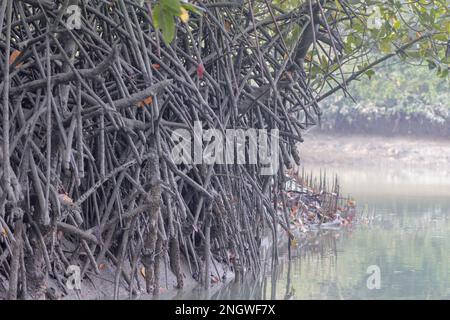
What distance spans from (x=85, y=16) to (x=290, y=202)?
176 inches

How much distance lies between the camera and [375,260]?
6520 mm

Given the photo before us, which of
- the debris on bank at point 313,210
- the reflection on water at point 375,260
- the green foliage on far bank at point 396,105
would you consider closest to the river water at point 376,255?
the reflection on water at point 375,260

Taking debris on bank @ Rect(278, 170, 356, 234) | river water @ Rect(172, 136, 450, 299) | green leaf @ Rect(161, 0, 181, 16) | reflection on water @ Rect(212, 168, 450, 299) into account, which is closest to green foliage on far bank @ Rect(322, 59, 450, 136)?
river water @ Rect(172, 136, 450, 299)

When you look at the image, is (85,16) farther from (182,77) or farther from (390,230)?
(390,230)

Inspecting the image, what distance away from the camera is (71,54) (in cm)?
426

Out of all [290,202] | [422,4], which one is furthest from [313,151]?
[422,4]

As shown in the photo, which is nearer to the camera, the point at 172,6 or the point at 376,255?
the point at 172,6

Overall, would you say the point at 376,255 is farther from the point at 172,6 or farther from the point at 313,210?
the point at 172,6

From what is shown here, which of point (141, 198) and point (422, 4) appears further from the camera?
point (422, 4)

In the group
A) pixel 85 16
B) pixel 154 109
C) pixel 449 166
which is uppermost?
pixel 85 16

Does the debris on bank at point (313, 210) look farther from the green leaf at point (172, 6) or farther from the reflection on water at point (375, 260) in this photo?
the green leaf at point (172, 6)

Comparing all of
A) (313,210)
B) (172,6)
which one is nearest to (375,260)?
(313,210)

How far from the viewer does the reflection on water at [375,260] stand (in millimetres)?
5492

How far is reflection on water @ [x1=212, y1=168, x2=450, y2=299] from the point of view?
549cm
